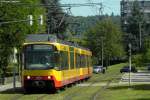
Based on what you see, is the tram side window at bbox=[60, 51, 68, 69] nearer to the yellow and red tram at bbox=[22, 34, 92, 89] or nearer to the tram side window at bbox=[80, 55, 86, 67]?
the yellow and red tram at bbox=[22, 34, 92, 89]

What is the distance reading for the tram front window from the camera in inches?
1421

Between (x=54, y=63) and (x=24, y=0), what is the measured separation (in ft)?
126

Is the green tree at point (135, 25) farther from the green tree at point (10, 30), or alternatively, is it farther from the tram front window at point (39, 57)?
the tram front window at point (39, 57)

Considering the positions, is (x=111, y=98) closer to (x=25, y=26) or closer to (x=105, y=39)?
(x=25, y=26)

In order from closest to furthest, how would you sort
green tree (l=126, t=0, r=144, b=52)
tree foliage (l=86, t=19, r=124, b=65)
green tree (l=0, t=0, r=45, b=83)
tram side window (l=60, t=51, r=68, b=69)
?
tram side window (l=60, t=51, r=68, b=69)
green tree (l=0, t=0, r=45, b=83)
tree foliage (l=86, t=19, r=124, b=65)
green tree (l=126, t=0, r=144, b=52)

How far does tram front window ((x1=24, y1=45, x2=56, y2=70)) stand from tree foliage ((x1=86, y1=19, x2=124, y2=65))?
107082 millimetres

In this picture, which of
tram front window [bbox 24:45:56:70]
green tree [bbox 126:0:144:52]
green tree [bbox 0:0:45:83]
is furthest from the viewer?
green tree [bbox 126:0:144:52]

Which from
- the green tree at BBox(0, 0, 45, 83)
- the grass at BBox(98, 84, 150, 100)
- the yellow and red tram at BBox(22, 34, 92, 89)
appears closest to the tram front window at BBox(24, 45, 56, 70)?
the yellow and red tram at BBox(22, 34, 92, 89)

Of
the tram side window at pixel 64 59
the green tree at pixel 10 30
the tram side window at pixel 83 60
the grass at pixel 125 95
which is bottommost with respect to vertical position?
the grass at pixel 125 95

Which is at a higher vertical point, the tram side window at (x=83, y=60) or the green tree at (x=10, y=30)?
the green tree at (x=10, y=30)

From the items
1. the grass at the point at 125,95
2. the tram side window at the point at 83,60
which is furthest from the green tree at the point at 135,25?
the grass at the point at 125,95

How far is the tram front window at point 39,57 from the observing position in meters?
36.1

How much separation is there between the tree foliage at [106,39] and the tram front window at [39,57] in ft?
351

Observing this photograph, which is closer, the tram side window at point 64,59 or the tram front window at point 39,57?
the tram front window at point 39,57
